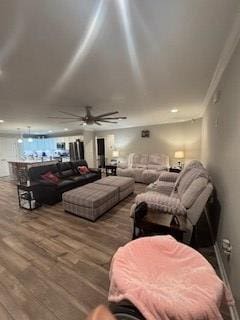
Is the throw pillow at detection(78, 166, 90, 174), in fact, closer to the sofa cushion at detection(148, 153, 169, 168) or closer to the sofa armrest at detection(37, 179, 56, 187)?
the sofa armrest at detection(37, 179, 56, 187)

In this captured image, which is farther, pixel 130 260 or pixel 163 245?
pixel 163 245

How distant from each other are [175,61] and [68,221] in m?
3.19

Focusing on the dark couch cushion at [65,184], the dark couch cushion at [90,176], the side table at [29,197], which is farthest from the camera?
the dark couch cushion at [90,176]

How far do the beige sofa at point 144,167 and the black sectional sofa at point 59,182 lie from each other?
1.33 meters

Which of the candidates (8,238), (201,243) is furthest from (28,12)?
(201,243)

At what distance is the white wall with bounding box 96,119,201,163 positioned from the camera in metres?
6.31

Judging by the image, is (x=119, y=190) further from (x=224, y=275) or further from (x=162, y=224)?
(x=224, y=275)

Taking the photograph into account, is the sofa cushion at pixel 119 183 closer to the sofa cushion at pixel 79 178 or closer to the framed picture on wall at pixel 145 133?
the sofa cushion at pixel 79 178

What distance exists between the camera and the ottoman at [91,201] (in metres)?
3.24

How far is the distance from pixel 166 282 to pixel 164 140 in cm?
637

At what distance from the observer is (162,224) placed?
2.05 meters

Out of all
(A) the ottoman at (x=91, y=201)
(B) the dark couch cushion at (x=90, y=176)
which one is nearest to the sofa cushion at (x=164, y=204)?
(A) the ottoman at (x=91, y=201)

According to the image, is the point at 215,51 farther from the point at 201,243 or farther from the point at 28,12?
the point at 201,243

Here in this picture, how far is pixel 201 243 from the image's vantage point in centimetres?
246
